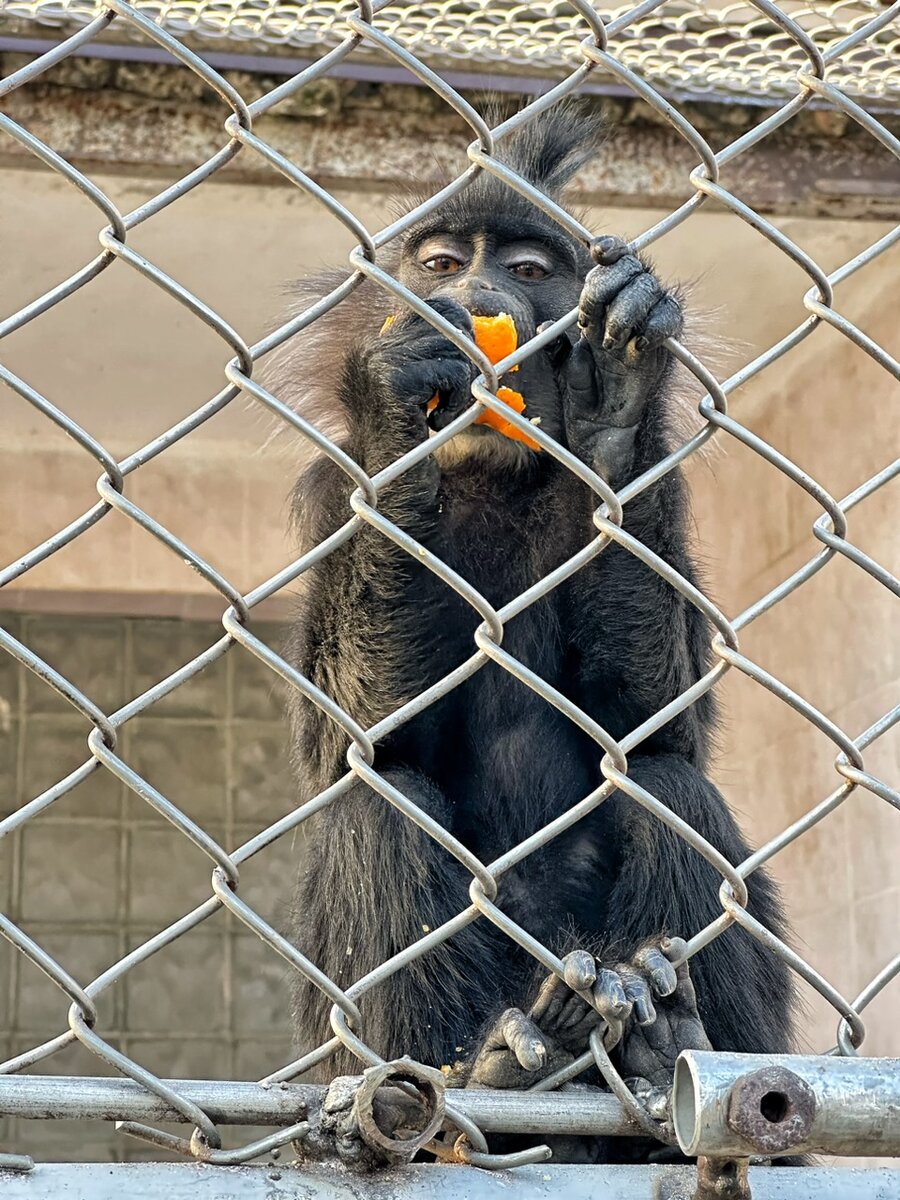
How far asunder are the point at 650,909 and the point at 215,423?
3.67 metres

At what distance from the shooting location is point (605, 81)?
4.43 meters

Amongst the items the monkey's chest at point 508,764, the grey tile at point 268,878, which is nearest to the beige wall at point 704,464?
the grey tile at point 268,878

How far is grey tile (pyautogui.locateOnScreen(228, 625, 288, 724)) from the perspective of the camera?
249 inches

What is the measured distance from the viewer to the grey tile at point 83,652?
20.4 ft

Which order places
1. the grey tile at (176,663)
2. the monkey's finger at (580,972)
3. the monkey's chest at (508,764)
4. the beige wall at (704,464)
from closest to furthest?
the monkey's finger at (580,972), the monkey's chest at (508,764), the beige wall at (704,464), the grey tile at (176,663)

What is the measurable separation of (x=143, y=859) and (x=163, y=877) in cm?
9

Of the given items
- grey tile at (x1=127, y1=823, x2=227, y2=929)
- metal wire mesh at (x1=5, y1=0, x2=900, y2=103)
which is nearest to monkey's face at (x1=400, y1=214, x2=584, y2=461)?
metal wire mesh at (x1=5, y1=0, x2=900, y2=103)

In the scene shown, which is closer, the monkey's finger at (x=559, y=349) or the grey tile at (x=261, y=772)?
the monkey's finger at (x=559, y=349)

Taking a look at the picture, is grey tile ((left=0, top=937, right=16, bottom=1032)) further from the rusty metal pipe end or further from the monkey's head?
the rusty metal pipe end

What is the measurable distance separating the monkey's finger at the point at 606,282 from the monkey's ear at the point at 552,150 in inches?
68.2

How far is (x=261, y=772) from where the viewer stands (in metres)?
6.25

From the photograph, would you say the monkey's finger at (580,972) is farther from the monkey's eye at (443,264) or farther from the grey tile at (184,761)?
the grey tile at (184,761)

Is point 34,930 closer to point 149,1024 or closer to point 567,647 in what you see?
point 149,1024

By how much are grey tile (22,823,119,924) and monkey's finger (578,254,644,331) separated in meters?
4.07
